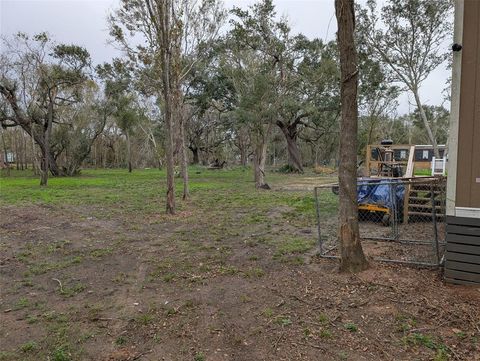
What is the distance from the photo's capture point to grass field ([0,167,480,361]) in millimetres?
2787

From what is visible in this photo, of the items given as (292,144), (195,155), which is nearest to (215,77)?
(292,144)

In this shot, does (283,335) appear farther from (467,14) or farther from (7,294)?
(467,14)

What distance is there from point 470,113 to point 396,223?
106 inches

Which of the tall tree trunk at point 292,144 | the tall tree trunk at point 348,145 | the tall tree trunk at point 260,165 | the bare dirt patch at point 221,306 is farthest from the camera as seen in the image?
the tall tree trunk at point 292,144

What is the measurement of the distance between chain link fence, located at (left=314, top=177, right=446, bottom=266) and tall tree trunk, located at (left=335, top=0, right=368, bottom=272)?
0.79 metres

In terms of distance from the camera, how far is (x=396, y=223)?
5961 mm

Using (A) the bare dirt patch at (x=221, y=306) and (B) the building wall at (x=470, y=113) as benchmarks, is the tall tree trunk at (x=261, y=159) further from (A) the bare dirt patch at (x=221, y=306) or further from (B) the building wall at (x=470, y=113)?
(B) the building wall at (x=470, y=113)

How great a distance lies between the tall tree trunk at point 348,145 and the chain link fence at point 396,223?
0.79 metres

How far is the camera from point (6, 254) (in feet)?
18.2

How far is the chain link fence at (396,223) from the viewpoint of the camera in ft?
16.5

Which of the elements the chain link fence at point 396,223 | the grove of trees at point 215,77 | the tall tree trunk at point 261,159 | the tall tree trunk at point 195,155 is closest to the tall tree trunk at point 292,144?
the grove of trees at point 215,77

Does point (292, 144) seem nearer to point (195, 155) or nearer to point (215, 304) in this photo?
point (195, 155)

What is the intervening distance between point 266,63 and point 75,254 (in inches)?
511

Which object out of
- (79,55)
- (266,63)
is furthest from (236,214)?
(79,55)
